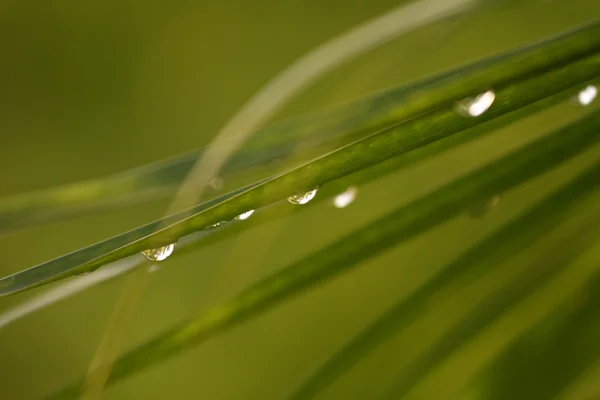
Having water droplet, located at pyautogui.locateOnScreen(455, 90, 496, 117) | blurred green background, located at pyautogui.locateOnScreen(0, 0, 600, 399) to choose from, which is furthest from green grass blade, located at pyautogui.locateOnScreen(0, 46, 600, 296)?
blurred green background, located at pyautogui.locateOnScreen(0, 0, 600, 399)

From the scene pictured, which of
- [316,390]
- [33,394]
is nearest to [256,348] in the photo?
[33,394]

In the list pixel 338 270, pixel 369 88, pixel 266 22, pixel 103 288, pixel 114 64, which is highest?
pixel 114 64

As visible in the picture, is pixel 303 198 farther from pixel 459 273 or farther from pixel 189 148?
pixel 189 148

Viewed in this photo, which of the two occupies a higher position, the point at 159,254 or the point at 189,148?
the point at 189,148

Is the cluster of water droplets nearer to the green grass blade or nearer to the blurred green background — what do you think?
the green grass blade

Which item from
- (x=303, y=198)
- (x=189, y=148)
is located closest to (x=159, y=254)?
(x=303, y=198)

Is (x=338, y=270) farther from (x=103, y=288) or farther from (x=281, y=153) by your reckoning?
(x=103, y=288)

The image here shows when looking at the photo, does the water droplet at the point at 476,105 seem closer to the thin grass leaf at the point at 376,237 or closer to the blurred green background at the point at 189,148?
the thin grass leaf at the point at 376,237
